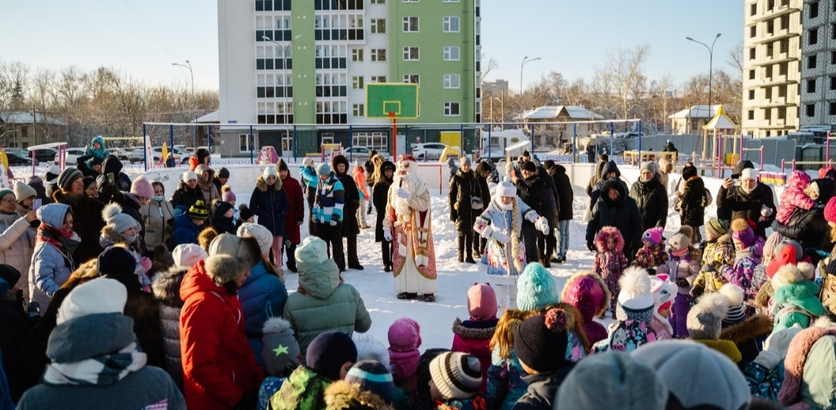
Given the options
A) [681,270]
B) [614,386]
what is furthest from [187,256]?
[681,270]

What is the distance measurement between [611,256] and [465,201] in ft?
12.6

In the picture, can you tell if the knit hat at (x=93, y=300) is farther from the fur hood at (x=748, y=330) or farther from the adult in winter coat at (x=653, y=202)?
the adult in winter coat at (x=653, y=202)

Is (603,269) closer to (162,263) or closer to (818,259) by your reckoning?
(818,259)

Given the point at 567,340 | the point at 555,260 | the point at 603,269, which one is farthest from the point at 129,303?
the point at 555,260

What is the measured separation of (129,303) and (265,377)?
849mm

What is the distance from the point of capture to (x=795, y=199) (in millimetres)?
7578

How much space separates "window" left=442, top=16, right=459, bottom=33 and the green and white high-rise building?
8 cm

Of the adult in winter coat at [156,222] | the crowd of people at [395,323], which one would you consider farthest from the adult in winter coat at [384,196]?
the adult in winter coat at [156,222]

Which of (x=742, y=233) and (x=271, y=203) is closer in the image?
(x=742, y=233)

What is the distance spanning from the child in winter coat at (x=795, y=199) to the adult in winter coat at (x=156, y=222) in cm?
682

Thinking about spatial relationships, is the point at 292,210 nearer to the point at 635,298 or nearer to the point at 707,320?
the point at 635,298

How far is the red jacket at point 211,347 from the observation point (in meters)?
3.61

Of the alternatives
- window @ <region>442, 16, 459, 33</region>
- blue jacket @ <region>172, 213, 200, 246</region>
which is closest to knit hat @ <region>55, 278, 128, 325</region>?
blue jacket @ <region>172, 213, 200, 246</region>

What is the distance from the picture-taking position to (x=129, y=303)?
3.94 metres
